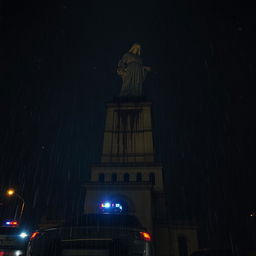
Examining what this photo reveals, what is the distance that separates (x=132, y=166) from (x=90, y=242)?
2574 cm

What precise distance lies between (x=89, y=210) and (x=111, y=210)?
2840mm

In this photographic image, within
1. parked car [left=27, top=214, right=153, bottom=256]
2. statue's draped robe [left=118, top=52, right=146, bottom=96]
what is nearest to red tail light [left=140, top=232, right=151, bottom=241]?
parked car [left=27, top=214, right=153, bottom=256]

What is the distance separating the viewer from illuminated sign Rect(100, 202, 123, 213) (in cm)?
2209

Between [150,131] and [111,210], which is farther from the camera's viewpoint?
[150,131]

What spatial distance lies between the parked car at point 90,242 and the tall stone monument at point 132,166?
63.4 ft

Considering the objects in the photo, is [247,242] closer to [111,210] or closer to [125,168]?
[125,168]

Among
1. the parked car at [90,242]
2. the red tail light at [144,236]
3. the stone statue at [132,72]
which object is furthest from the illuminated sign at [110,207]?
the stone statue at [132,72]

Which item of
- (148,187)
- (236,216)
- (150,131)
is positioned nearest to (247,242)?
(236,216)

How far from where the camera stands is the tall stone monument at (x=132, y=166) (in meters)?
22.8

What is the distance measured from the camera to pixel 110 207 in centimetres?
2228

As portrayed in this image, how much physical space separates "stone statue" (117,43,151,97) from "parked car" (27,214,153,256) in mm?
39712

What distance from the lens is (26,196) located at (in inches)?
2205

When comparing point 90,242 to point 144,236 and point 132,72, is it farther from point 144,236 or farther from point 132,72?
point 132,72

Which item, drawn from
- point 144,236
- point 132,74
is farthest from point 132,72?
point 144,236
